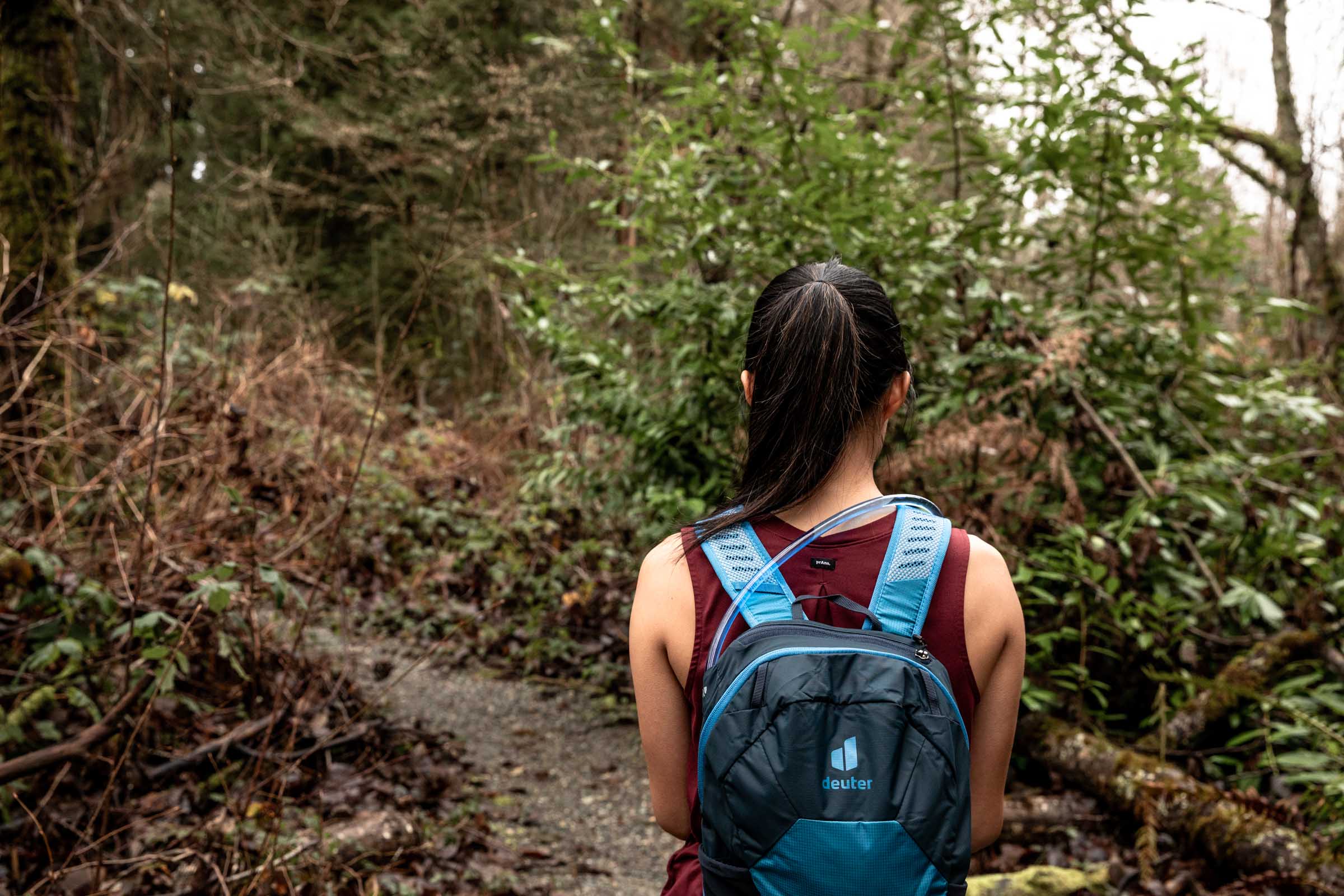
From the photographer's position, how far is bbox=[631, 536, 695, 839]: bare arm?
152 cm

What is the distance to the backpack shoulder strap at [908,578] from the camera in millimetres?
1423

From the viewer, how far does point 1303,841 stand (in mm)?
3072

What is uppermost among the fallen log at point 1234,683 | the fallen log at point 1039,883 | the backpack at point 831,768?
the backpack at point 831,768

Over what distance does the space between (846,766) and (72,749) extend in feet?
8.76

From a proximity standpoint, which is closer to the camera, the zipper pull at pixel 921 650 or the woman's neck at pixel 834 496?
the zipper pull at pixel 921 650

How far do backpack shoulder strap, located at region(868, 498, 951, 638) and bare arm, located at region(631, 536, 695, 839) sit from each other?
0.30 m

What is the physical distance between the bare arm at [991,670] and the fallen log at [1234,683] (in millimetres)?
2580

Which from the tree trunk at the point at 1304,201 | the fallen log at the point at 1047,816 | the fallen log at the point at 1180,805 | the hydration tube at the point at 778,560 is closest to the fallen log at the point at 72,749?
the hydration tube at the point at 778,560

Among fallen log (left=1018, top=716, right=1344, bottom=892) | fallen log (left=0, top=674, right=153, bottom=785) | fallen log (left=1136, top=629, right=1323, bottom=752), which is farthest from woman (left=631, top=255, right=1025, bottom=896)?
fallen log (left=1136, top=629, right=1323, bottom=752)

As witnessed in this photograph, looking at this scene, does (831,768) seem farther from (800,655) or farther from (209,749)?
(209,749)

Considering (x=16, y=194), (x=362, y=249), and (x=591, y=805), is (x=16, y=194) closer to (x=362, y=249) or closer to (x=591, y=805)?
(x=591, y=805)

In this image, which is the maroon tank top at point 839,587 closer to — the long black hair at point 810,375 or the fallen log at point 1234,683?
the long black hair at point 810,375

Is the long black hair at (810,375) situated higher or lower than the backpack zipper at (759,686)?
higher

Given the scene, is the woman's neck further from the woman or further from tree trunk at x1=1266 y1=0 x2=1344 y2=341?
tree trunk at x1=1266 y1=0 x2=1344 y2=341
